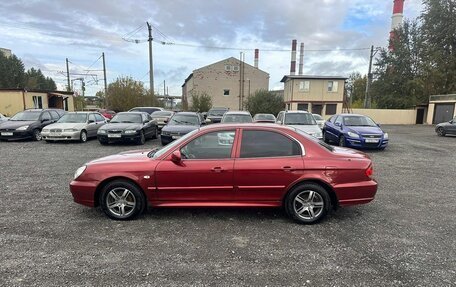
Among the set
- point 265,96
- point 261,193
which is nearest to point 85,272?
point 261,193

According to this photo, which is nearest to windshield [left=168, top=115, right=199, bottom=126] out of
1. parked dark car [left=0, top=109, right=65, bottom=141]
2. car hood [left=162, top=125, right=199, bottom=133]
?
car hood [left=162, top=125, right=199, bottom=133]

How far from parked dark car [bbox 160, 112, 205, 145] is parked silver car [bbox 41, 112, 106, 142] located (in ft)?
13.3

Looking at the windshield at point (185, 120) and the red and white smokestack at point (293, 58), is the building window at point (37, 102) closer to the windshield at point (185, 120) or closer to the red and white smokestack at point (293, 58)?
the windshield at point (185, 120)

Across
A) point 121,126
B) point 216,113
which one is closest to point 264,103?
point 216,113

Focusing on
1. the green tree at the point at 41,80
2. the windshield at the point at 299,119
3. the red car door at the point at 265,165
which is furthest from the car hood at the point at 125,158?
the green tree at the point at 41,80

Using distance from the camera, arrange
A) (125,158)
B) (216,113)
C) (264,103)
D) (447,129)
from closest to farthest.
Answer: (125,158) → (447,129) → (216,113) → (264,103)

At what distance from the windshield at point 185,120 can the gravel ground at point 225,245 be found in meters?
6.93

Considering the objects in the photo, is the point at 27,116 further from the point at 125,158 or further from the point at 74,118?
the point at 125,158

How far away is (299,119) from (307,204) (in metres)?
8.36

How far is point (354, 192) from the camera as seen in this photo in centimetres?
430

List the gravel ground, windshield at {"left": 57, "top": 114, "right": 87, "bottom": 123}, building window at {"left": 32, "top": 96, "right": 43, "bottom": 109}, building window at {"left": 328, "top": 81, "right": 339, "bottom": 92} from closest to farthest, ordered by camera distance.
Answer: the gravel ground, windshield at {"left": 57, "top": 114, "right": 87, "bottom": 123}, building window at {"left": 32, "top": 96, "right": 43, "bottom": 109}, building window at {"left": 328, "top": 81, "right": 339, "bottom": 92}

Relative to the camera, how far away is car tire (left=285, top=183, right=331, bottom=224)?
169 inches

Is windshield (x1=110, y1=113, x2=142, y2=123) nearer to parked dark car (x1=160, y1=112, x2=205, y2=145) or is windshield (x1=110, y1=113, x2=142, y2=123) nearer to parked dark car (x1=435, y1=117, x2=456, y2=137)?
parked dark car (x1=160, y1=112, x2=205, y2=145)

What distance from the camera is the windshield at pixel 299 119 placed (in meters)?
12.1
